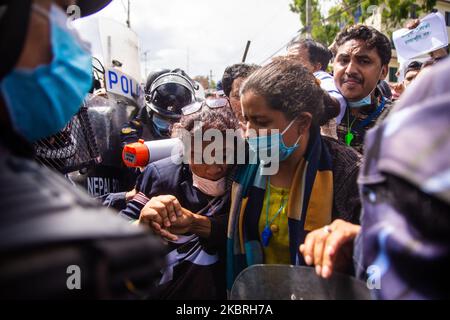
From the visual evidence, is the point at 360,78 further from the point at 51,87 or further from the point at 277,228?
the point at 51,87

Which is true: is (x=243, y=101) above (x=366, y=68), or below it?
below

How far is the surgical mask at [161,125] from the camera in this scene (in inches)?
136

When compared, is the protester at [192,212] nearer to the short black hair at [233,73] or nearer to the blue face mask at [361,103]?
the blue face mask at [361,103]

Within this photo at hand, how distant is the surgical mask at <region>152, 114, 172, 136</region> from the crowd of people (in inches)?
46.8

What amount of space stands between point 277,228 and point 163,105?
90.9 inches

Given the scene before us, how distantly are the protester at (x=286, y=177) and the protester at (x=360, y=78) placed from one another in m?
0.80

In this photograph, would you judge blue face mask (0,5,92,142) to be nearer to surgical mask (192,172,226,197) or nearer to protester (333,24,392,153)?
surgical mask (192,172,226,197)

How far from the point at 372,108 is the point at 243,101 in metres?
1.27

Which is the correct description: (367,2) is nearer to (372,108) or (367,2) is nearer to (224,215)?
(372,108)

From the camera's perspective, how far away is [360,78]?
257cm

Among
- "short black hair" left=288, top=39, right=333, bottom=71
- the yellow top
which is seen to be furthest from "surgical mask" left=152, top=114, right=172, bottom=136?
the yellow top

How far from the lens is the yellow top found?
5.30 feet

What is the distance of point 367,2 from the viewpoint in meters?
11.3

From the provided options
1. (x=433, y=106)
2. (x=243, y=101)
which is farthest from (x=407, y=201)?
(x=243, y=101)
